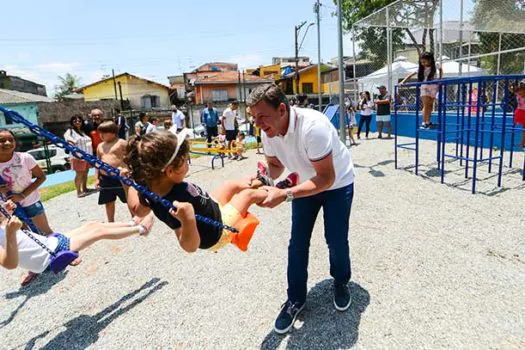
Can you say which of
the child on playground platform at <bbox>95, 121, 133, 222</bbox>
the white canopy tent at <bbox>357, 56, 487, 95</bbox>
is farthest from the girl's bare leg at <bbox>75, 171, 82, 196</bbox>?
the white canopy tent at <bbox>357, 56, 487, 95</bbox>

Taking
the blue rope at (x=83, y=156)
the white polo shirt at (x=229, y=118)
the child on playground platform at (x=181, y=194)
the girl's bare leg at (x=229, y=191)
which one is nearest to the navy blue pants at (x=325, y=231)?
the child on playground platform at (x=181, y=194)

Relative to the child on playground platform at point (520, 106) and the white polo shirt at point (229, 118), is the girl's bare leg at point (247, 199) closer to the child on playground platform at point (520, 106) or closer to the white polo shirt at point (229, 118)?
the child on playground platform at point (520, 106)

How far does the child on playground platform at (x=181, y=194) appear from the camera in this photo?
1.91m

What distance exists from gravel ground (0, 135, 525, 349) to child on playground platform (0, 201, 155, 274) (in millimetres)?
679

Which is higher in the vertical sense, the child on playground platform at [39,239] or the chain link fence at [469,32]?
the chain link fence at [469,32]

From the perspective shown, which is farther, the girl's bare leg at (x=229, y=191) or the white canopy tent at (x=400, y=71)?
the white canopy tent at (x=400, y=71)

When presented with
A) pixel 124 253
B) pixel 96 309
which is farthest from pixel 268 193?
pixel 124 253

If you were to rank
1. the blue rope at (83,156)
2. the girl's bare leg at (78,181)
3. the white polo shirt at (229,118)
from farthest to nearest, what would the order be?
the white polo shirt at (229,118)
the girl's bare leg at (78,181)
the blue rope at (83,156)

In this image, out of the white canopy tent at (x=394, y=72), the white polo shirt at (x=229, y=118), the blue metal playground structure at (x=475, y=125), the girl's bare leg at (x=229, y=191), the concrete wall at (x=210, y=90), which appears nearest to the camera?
the girl's bare leg at (x=229, y=191)

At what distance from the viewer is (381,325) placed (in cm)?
268

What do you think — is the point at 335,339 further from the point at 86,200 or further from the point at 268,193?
the point at 86,200

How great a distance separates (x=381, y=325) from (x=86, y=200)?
6839 mm

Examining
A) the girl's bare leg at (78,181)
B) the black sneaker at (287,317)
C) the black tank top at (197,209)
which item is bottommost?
the black sneaker at (287,317)

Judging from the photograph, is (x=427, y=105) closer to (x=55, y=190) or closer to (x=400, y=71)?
(x=400, y=71)
